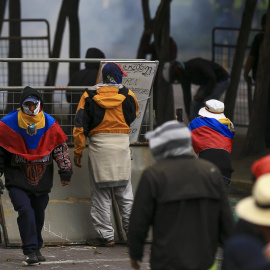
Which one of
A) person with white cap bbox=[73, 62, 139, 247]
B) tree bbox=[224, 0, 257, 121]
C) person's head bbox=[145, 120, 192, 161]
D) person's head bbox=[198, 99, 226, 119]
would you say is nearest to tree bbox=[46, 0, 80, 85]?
tree bbox=[224, 0, 257, 121]

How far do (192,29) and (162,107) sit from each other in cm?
257

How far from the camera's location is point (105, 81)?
8.10 m

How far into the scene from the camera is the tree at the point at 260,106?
13.2 m

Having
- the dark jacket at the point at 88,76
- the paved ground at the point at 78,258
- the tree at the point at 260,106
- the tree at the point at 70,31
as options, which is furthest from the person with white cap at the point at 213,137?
the tree at the point at 70,31

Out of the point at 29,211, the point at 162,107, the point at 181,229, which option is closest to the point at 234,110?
the point at 162,107

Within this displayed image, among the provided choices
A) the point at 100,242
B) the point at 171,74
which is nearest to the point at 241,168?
the point at 171,74

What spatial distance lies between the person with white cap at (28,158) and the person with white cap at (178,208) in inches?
109

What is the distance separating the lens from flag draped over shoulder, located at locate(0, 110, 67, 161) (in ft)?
24.2

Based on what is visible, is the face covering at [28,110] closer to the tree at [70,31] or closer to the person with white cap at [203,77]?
the person with white cap at [203,77]

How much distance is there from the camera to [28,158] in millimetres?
7344

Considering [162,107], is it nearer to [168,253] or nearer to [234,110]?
[234,110]

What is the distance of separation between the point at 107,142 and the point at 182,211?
12.1 feet

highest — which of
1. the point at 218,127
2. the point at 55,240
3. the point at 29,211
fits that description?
the point at 218,127

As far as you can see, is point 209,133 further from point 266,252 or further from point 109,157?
point 266,252
